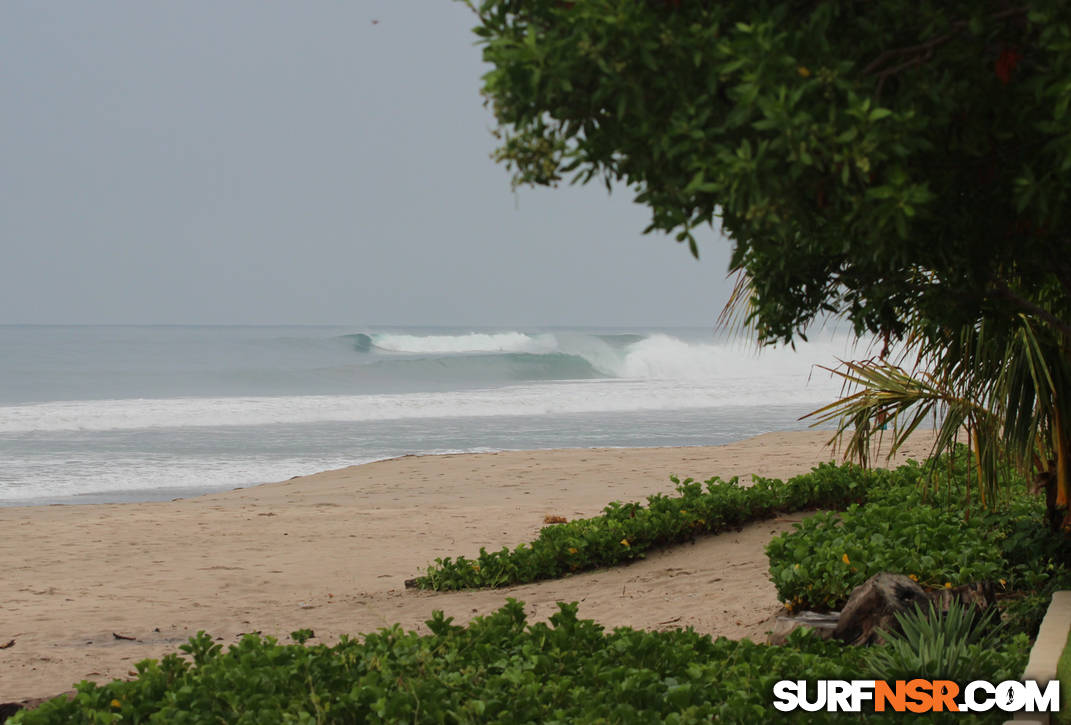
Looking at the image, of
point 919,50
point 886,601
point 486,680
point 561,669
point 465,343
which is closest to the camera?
point 919,50

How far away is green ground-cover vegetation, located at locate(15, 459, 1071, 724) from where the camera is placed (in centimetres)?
386

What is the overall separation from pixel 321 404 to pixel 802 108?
28602 mm

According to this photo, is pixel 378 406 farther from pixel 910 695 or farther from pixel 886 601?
pixel 910 695

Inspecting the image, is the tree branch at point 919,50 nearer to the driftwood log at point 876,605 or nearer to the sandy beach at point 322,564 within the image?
the driftwood log at point 876,605

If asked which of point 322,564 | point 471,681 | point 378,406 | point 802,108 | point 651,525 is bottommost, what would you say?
point 322,564

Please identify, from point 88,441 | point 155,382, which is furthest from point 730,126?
point 155,382

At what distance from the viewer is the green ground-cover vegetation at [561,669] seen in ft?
12.7

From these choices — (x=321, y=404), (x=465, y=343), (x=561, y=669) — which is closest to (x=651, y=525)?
(x=561, y=669)

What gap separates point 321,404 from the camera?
30.2 metres

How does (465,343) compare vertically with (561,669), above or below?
above

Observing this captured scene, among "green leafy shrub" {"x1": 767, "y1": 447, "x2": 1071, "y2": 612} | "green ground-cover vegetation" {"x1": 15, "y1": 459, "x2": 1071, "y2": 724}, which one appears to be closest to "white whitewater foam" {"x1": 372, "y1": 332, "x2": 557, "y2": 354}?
"green leafy shrub" {"x1": 767, "y1": 447, "x2": 1071, "y2": 612}

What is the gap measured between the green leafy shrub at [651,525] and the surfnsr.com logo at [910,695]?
395cm

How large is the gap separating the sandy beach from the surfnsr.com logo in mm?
1838

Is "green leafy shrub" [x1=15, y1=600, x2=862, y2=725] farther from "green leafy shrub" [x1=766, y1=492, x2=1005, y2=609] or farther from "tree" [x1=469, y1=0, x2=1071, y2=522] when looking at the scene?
"tree" [x1=469, y1=0, x2=1071, y2=522]
